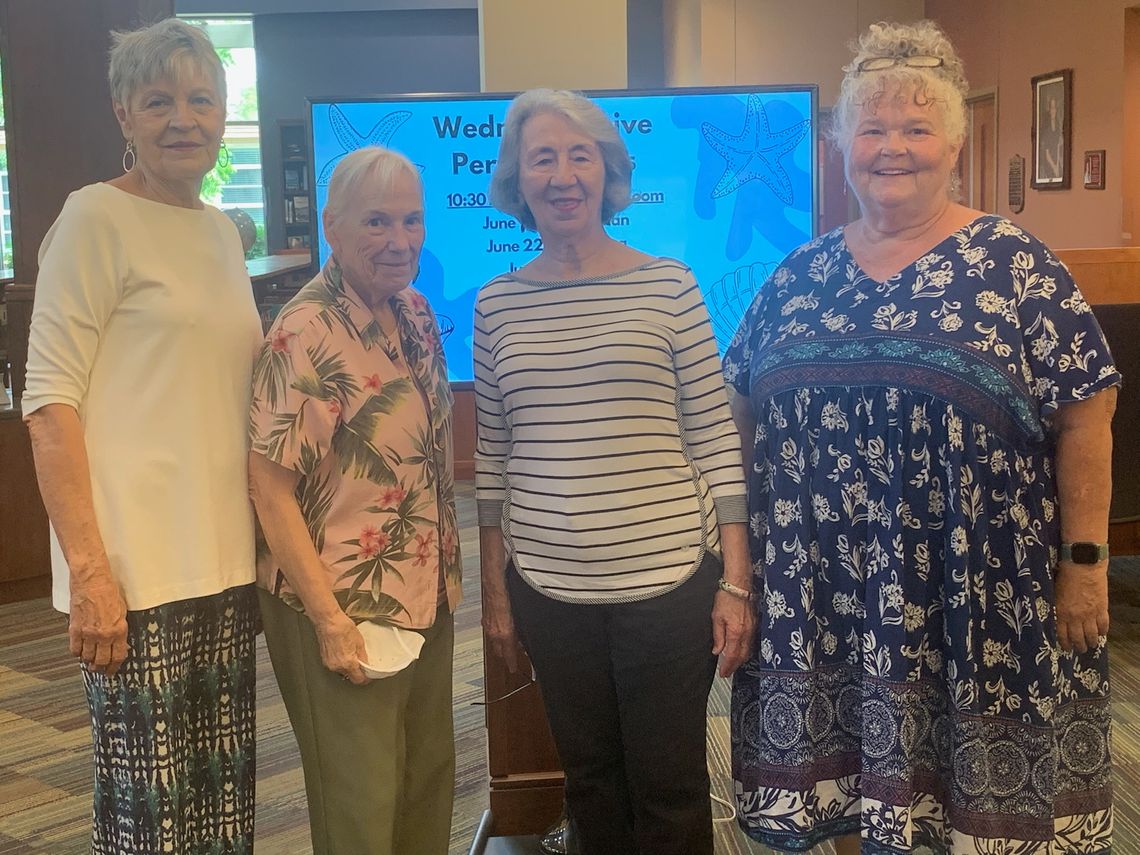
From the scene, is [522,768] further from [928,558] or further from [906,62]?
[906,62]

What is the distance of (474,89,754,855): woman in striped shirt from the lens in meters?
1.65

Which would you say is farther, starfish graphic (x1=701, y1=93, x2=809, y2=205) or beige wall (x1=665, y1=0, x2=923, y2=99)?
beige wall (x1=665, y1=0, x2=923, y2=99)

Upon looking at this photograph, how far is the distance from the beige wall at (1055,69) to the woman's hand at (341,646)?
245 inches

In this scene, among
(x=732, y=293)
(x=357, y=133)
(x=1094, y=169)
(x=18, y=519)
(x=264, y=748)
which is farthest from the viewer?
(x=1094, y=169)

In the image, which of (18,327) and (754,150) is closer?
(754,150)

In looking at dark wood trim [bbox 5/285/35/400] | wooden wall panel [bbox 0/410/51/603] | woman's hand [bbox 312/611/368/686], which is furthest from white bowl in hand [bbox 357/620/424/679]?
dark wood trim [bbox 5/285/35/400]

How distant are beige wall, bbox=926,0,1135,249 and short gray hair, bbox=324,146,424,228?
603 cm

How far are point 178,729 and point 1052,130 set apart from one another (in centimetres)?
704

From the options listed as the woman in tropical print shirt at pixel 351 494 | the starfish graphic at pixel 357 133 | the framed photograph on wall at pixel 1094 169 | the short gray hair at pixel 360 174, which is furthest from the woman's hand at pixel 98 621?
the framed photograph on wall at pixel 1094 169

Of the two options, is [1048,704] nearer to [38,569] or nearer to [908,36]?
[908,36]

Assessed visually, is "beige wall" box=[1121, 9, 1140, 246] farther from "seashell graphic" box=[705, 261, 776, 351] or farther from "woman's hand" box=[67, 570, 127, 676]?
"woman's hand" box=[67, 570, 127, 676]

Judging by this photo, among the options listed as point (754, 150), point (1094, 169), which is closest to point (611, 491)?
point (754, 150)

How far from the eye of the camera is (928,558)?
1645 millimetres

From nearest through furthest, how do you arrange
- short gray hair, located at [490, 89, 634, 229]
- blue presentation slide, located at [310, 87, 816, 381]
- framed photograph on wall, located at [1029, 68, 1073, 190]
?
short gray hair, located at [490, 89, 634, 229], blue presentation slide, located at [310, 87, 816, 381], framed photograph on wall, located at [1029, 68, 1073, 190]
